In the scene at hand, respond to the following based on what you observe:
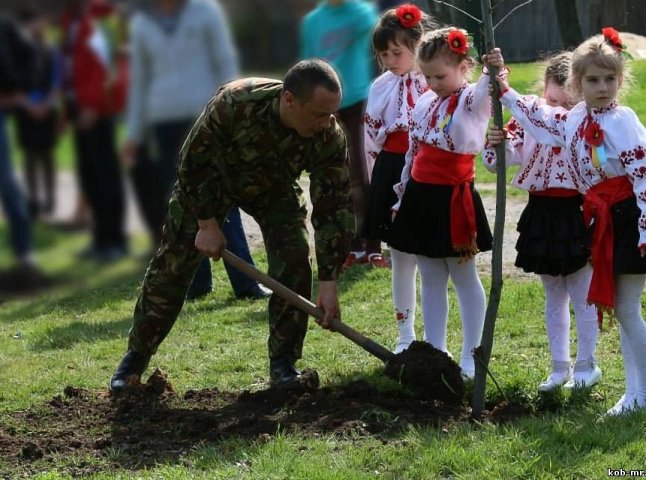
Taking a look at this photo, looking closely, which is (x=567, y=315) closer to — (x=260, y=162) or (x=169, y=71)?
(x=260, y=162)

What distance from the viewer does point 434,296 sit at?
19.0ft

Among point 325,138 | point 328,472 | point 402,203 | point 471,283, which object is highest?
point 325,138

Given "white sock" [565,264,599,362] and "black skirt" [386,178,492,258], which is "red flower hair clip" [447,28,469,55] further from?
"white sock" [565,264,599,362]

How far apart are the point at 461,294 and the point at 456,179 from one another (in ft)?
2.11

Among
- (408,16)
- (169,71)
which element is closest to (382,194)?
(408,16)

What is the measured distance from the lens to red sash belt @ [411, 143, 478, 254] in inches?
214

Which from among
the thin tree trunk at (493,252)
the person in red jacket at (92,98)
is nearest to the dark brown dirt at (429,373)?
the thin tree trunk at (493,252)

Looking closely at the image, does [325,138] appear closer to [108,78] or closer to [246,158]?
[246,158]

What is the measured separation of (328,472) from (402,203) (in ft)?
5.90

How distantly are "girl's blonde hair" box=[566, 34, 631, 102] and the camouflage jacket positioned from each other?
1.07 metres

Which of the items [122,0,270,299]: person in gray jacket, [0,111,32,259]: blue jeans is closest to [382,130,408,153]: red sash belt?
[122,0,270,299]: person in gray jacket

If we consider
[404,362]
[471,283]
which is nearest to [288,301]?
[404,362]

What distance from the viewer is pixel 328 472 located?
4219 millimetres

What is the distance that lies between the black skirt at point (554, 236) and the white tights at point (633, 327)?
32 centimetres
